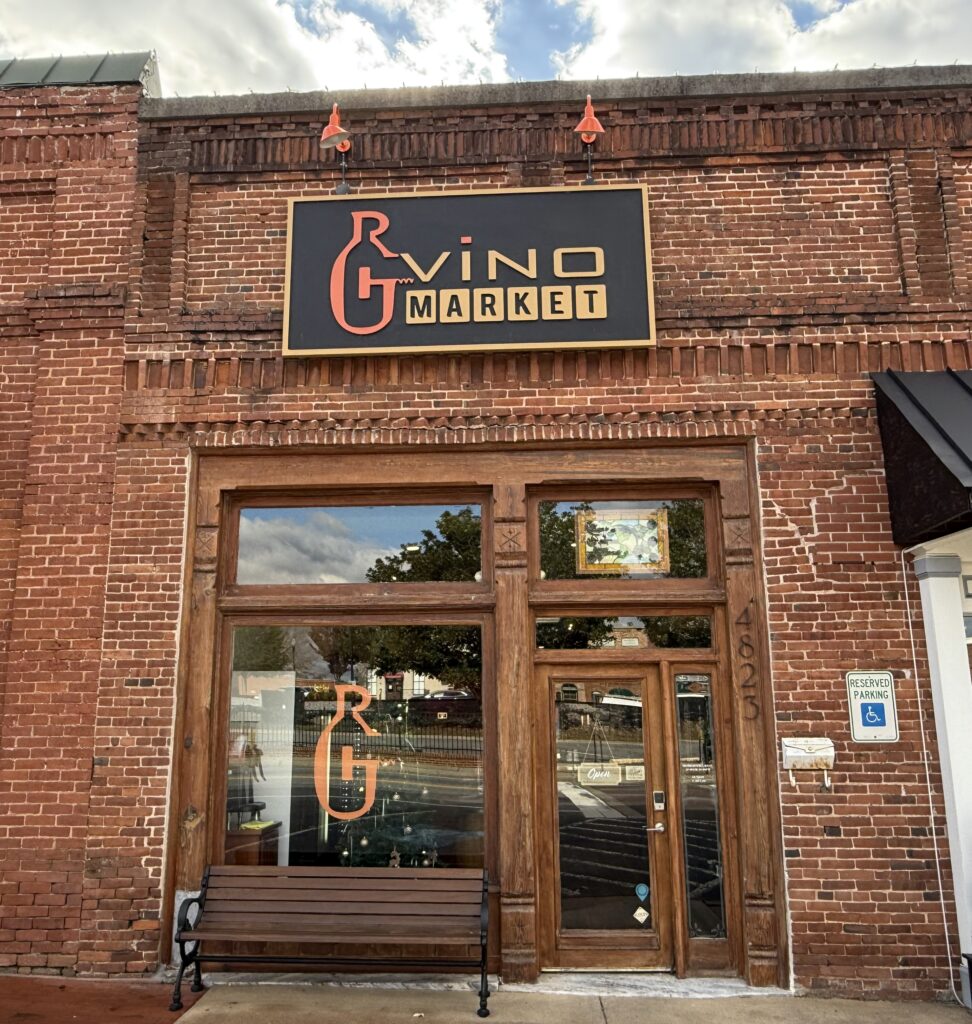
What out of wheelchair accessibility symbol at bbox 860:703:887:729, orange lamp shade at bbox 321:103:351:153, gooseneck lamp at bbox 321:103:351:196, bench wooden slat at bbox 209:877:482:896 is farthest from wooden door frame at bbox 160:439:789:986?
orange lamp shade at bbox 321:103:351:153

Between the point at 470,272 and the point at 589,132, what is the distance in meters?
1.50

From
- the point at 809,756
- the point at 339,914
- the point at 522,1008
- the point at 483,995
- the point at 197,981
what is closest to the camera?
the point at 483,995

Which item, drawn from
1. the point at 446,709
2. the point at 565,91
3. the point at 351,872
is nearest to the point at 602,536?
the point at 446,709

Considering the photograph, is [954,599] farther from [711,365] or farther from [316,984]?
[316,984]

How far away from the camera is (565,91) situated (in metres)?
7.51

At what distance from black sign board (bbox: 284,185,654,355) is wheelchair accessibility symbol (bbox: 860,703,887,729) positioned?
3239mm

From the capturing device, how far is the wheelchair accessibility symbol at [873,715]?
638cm

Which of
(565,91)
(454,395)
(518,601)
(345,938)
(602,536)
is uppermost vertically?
(565,91)

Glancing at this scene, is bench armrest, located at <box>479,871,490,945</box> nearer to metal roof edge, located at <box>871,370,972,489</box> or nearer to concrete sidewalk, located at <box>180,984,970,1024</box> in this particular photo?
concrete sidewalk, located at <box>180,984,970,1024</box>

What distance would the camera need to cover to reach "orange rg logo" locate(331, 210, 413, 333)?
7.06m

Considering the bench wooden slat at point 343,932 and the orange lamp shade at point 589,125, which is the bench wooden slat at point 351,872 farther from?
the orange lamp shade at point 589,125

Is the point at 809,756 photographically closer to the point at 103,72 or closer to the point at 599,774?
the point at 599,774

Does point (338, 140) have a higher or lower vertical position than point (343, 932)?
higher

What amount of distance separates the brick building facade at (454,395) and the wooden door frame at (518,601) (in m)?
0.05
